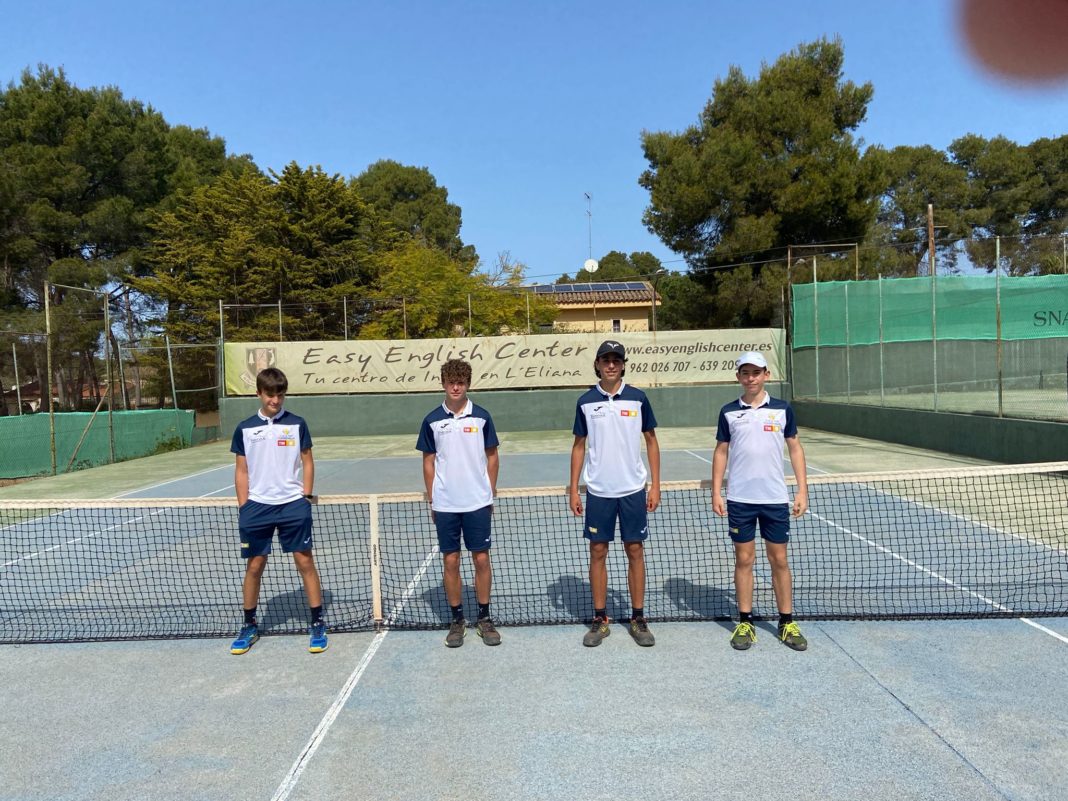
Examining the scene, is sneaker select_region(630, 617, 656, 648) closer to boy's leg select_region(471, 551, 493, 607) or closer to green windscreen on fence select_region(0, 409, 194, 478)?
boy's leg select_region(471, 551, 493, 607)

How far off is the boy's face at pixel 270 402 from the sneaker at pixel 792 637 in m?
3.19

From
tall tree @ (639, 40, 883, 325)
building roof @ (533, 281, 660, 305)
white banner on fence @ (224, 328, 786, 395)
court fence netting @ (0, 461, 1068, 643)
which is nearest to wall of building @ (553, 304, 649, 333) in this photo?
building roof @ (533, 281, 660, 305)

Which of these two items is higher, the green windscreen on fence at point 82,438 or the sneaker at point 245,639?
the green windscreen on fence at point 82,438

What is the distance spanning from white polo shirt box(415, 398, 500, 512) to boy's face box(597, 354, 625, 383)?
2.46 feet

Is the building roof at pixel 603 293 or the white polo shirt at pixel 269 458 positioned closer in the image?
the white polo shirt at pixel 269 458

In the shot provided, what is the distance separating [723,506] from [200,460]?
14.6 m

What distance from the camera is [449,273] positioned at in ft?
85.7

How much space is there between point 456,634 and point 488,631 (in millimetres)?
191

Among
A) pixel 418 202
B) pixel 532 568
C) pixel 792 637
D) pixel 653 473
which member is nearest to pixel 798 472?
pixel 653 473

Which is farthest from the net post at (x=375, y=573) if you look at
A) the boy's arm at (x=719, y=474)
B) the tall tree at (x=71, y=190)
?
the tall tree at (x=71, y=190)

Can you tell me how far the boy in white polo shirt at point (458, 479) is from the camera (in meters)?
4.16

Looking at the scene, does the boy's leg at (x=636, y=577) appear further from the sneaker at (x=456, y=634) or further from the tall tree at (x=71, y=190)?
the tall tree at (x=71, y=190)

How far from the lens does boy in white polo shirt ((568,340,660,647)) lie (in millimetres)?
4090

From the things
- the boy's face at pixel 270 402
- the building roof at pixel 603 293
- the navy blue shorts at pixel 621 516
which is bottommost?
the navy blue shorts at pixel 621 516
